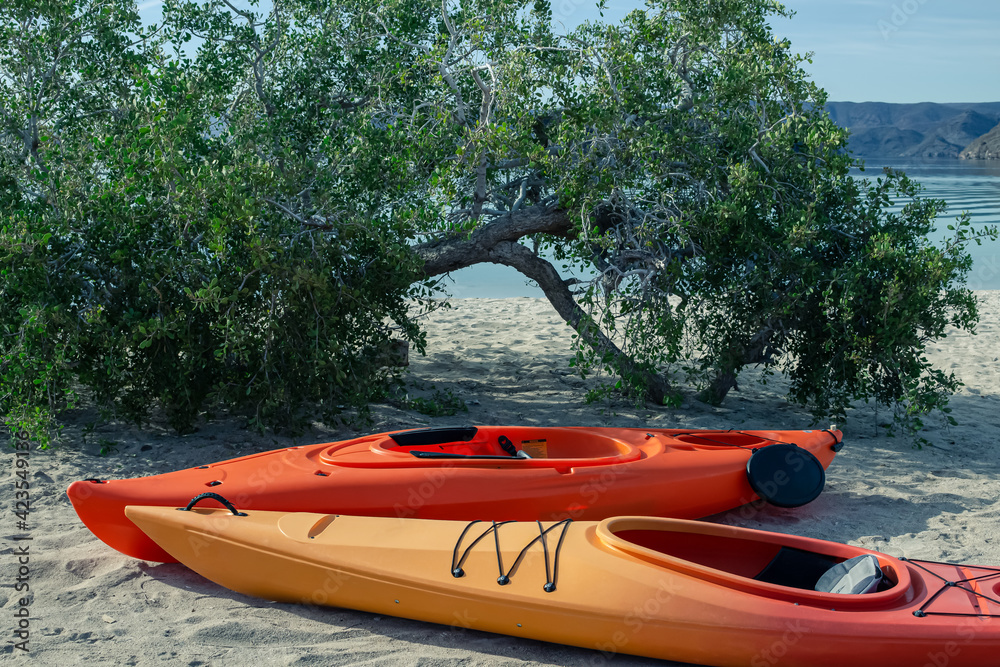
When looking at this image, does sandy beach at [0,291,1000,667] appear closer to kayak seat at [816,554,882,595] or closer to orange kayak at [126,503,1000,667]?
orange kayak at [126,503,1000,667]

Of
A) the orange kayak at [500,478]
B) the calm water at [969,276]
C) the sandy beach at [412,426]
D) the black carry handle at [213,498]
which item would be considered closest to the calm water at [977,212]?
the calm water at [969,276]

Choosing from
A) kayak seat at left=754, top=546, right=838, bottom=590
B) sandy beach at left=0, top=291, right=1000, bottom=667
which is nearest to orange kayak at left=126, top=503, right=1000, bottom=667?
kayak seat at left=754, top=546, right=838, bottom=590

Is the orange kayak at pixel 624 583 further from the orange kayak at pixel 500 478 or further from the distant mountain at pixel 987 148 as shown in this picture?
the distant mountain at pixel 987 148

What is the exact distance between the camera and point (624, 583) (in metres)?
3.21

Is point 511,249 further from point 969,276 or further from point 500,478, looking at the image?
point 969,276

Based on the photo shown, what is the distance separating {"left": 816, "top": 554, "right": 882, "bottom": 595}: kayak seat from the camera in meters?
3.21

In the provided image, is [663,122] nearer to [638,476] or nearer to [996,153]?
[638,476]

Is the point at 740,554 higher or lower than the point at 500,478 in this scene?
lower

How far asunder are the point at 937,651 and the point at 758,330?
3768mm

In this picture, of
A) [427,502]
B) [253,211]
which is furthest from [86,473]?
[427,502]

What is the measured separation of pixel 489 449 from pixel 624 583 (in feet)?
6.27

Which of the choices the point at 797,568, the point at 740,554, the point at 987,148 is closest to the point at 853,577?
the point at 797,568

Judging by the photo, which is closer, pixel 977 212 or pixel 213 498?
pixel 213 498

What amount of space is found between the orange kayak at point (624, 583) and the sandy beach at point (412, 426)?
148 millimetres
